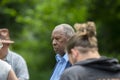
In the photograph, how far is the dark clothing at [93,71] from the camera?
6555mm

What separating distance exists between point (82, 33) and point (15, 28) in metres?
16.8

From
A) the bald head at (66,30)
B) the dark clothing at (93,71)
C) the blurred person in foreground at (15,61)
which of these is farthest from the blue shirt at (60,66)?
the dark clothing at (93,71)

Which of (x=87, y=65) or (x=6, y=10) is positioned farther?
(x=6, y=10)

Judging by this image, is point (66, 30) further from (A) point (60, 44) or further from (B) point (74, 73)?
(B) point (74, 73)

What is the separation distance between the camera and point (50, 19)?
2456cm

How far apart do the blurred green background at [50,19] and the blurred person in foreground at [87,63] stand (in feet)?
51.0

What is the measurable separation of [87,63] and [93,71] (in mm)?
97

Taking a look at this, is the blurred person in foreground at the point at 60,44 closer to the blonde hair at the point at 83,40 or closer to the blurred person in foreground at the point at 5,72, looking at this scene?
the blurred person in foreground at the point at 5,72

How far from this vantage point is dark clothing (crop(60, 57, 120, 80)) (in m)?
6.55

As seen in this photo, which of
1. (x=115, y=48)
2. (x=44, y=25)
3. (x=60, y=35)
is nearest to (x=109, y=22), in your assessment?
(x=115, y=48)

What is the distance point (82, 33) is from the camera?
6.79 metres

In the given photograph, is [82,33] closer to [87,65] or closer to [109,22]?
[87,65]

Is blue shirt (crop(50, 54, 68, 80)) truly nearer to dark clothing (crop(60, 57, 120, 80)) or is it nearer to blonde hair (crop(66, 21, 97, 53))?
blonde hair (crop(66, 21, 97, 53))

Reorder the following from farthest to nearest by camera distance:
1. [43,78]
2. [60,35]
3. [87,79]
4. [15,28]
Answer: [15,28]
[43,78]
[60,35]
[87,79]
